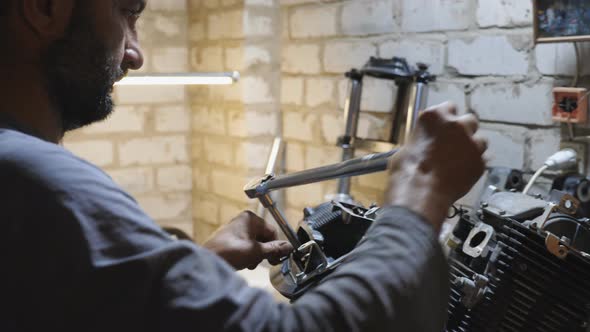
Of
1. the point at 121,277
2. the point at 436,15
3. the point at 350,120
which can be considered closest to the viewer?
the point at 121,277

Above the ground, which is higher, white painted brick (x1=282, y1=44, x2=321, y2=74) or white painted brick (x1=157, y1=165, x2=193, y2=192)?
white painted brick (x1=282, y1=44, x2=321, y2=74)

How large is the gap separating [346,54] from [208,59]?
0.76 metres

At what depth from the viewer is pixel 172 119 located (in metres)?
3.06

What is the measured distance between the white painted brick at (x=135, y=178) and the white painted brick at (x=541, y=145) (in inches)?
71.1

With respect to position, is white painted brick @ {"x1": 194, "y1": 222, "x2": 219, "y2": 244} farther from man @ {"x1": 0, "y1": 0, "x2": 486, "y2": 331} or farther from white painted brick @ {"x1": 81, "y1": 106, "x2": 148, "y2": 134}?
man @ {"x1": 0, "y1": 0, "x2": 486, "y2": 331}

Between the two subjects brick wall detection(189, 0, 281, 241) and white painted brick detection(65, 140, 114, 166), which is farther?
white painted brick detection(65, 140, 114, 166)

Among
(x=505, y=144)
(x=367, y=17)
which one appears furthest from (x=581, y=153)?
(x=367, y=17)

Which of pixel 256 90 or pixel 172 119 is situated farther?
pixel 172 119

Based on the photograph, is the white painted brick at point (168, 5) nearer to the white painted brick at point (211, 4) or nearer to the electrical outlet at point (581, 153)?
the white painted brick at point (211, 4)

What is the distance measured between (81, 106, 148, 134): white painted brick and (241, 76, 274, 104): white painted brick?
59cm

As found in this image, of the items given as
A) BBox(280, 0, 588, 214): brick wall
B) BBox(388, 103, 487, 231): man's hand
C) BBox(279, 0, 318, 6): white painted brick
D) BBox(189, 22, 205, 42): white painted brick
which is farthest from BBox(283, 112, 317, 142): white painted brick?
BBox(388, 103, 487, 231): man's hand

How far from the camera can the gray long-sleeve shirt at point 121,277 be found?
0.64 meters

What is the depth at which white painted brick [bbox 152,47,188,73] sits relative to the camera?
2.97 m

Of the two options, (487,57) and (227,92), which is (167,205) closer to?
(227,92)
